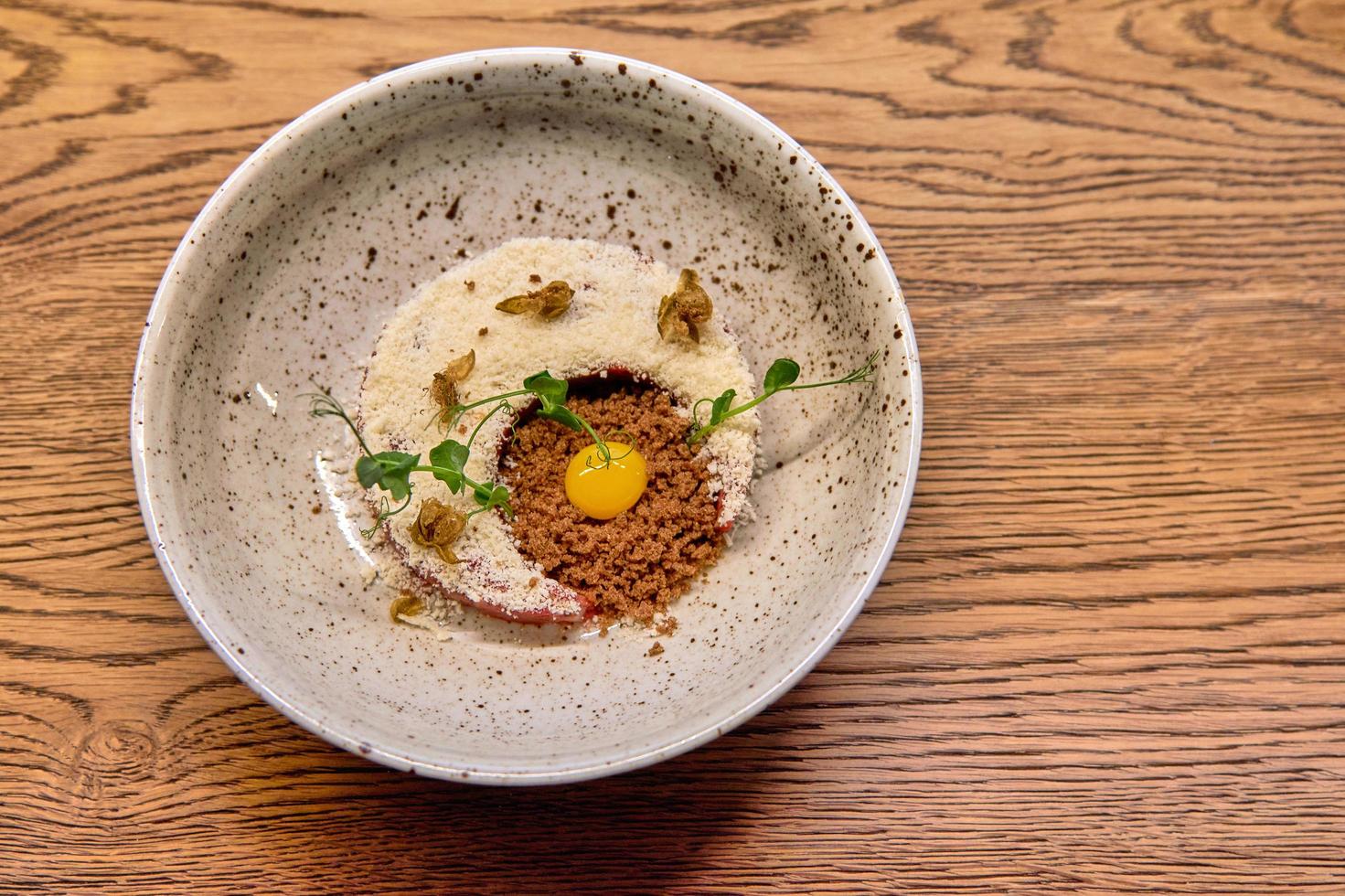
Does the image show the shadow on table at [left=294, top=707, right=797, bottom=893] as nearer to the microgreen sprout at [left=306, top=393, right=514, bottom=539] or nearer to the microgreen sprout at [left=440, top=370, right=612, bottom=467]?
the microgreen sprout at [left=306, top=393, right=514, bottom=539]

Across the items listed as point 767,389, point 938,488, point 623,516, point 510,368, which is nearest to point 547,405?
point 510,368

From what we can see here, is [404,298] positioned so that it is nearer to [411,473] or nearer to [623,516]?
[411,473]

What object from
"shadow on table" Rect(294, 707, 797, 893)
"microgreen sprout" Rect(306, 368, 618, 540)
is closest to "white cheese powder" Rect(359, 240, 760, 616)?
"microgreen sprout" Rect(306, 368, 618, 540)

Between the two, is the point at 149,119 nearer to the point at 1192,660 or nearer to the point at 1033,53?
the point at 1033,53

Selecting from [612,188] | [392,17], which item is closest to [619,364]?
[612,188]

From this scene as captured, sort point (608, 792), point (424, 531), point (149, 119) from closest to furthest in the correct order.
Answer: point (424, 531)
point (608, 792)
point (149, 119)

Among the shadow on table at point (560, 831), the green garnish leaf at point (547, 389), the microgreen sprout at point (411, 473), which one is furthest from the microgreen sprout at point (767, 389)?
the shadow on table at point (560, 831)
